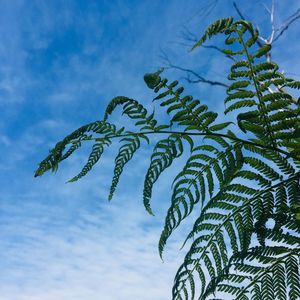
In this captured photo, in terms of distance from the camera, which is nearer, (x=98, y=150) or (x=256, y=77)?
(x=256, y=77)

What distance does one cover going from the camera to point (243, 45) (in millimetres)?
961

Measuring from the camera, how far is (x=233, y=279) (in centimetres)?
102

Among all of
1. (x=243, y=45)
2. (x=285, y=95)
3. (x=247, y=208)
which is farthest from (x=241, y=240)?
(x=243, y=45)

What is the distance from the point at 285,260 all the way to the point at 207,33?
0.56 metres

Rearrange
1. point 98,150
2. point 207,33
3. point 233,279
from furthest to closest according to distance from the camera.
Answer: point 98,150 < point 233,279 < point 207,33

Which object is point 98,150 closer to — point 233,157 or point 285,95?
point 233,157

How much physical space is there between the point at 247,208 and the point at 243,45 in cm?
39

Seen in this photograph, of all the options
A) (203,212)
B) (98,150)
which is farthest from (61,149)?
(203,212)

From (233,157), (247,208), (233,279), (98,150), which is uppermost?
(98,150)

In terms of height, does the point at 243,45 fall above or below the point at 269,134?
above

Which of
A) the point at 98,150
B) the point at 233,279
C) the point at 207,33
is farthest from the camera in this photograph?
the point at 98,150

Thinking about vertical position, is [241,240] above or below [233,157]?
below

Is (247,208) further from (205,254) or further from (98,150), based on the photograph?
(98,150)

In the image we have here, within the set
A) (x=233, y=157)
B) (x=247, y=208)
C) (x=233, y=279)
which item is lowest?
(x=233, y=279)
